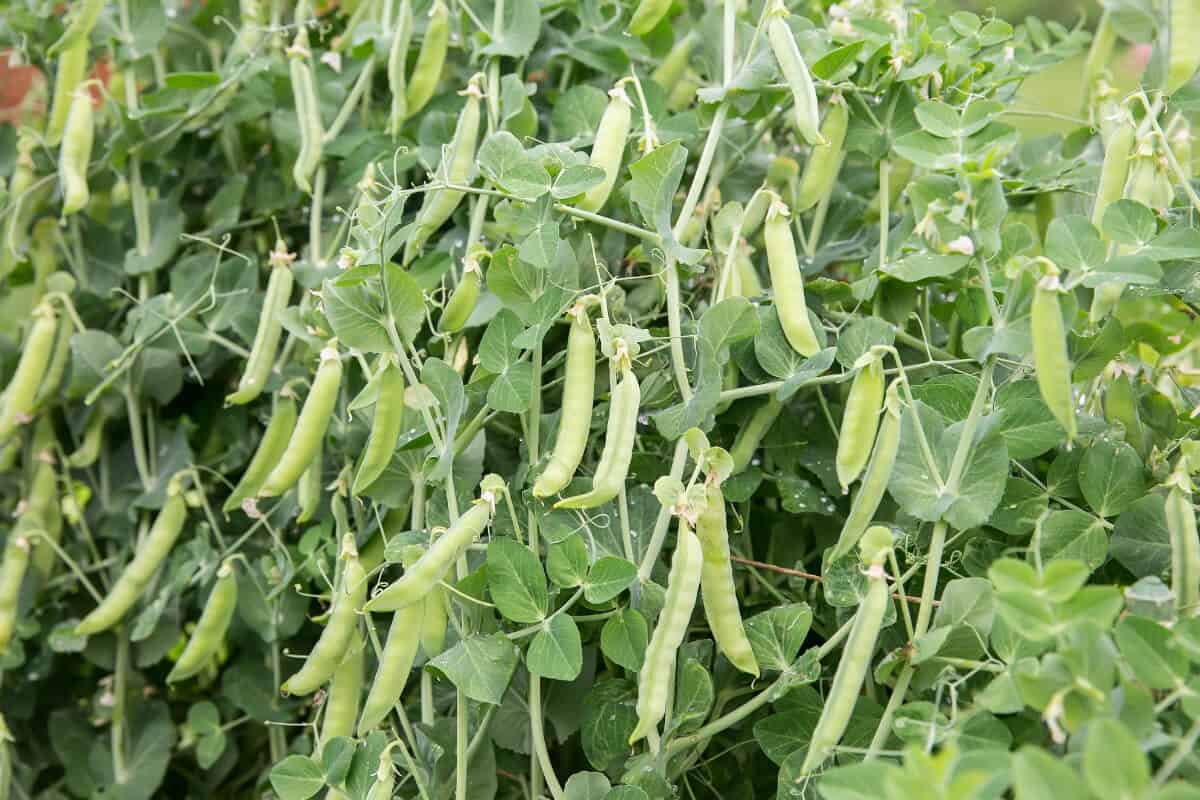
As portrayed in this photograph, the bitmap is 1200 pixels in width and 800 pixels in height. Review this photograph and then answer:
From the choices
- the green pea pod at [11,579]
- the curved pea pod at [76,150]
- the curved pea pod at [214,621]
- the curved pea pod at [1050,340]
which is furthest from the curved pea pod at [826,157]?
the green pea pod at [11,579]

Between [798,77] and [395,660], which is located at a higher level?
[798,77]

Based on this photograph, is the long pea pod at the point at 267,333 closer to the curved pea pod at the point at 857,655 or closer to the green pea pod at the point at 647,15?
the green pea pod at the point at 647,15

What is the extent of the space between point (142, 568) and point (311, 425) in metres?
0.38

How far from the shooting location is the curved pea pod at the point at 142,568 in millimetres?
1221

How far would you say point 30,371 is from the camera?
4.06 feet

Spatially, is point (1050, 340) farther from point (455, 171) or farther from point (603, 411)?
point (455, 171)

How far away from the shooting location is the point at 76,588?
1376 mm

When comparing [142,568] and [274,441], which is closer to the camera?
[274,441]

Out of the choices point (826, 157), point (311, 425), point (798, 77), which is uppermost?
point (798, 77)

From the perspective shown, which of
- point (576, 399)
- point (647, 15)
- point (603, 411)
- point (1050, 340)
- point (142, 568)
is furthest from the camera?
point (142, 568)

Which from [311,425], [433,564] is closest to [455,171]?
[311,425]

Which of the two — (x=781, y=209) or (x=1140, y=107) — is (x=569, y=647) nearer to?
(x=781, y=209)

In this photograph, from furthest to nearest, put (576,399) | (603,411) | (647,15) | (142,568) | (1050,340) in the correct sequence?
(142,568)
(647,15)
(603,411)
(576,399)
(1050,340)

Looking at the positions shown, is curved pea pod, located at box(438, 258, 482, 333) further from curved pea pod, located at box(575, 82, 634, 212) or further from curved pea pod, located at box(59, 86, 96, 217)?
curved pea pod, located at box(59, 86, 96, 217)
